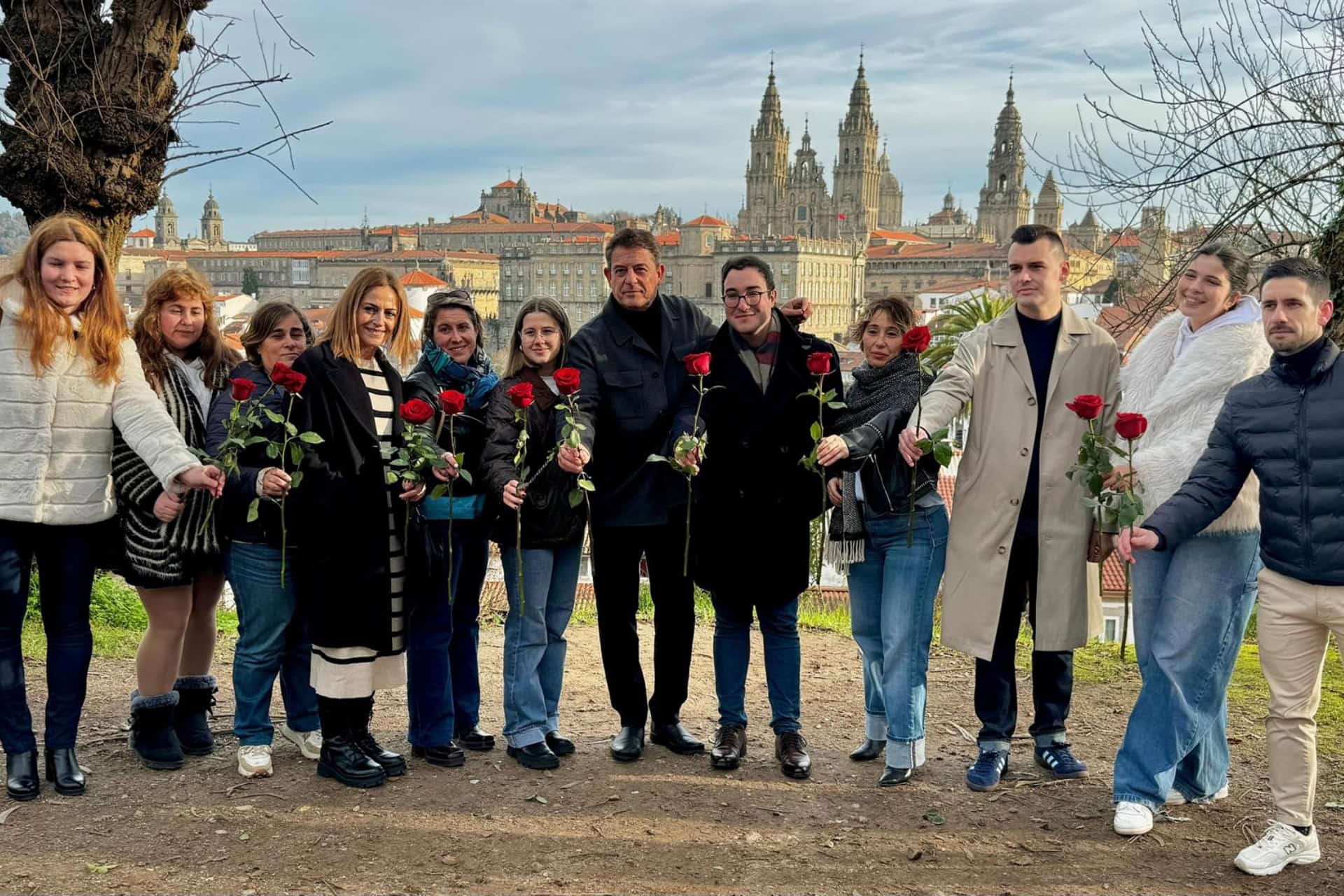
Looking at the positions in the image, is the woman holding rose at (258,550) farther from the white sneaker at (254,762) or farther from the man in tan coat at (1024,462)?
the man in tan coat at (1024,462)

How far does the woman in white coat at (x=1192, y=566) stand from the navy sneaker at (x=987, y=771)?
0.41 meters

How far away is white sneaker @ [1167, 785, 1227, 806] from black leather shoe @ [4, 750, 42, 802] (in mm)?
3451

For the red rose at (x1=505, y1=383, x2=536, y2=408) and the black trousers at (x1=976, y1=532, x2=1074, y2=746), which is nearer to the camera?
the red rose at (x1=505, y1=383, x2=536, y2=408)

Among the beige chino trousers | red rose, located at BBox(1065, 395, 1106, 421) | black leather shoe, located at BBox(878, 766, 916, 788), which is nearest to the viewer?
the beige chino trousers

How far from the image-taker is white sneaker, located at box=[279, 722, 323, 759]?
4.02 metres

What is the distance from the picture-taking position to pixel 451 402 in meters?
3.64

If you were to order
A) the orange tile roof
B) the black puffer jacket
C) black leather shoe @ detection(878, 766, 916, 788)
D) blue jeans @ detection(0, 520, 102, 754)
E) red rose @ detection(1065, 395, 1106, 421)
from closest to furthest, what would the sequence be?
the black puffer jacket → red rose @ detection(1065, 395, 1106, 421) → blue jeans @ detection(0, 520, 102, 754) → black leather shoe @ detection(878, 766, 916, 788) → the orange tile roof

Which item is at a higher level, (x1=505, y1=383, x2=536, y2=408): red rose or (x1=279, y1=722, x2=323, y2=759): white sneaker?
(x1=505, y1=383, x2=536, y2=408): red rose

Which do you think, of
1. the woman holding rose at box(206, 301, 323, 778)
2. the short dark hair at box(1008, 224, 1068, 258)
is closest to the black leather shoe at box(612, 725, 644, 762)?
the woman holding rose at box(206, 301, 323, 778)

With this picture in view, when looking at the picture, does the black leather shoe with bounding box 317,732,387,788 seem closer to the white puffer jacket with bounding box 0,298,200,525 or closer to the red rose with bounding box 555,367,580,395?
the white puffer jacket with bounding box 0,298,200,525

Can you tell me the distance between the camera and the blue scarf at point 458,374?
3963mm

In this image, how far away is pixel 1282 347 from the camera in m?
3.19

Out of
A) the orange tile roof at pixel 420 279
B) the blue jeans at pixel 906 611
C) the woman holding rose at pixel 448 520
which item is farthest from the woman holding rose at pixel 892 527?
the orange tile roof at pixel 420 279

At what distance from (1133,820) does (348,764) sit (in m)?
2.37
